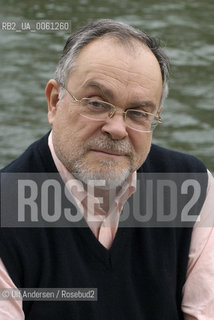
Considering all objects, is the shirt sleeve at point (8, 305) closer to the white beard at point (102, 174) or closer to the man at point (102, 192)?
the man at point (102, 192)

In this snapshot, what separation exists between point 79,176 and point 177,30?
4.58 meters

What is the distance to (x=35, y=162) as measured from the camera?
2.11m

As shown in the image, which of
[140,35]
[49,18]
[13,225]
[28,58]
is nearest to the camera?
[13,225]

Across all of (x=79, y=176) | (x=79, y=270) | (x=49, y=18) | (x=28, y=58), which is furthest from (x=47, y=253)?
(x=49, y=18)

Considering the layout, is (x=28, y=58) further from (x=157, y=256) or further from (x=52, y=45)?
(x=157, y=256)

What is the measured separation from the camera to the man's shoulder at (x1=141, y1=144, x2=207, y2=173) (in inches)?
90.2

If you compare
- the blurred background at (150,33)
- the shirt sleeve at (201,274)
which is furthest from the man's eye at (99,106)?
the blurred background at (150,33)

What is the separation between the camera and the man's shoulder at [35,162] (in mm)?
2092

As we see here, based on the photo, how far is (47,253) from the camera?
6.55 ft

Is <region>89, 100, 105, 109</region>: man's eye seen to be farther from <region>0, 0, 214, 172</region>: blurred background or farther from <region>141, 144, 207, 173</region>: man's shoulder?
<region>0, 0, 214, 172</region>: blurred background

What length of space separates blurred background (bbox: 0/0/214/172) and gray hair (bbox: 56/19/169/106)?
2460 mm

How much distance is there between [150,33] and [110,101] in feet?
13.9

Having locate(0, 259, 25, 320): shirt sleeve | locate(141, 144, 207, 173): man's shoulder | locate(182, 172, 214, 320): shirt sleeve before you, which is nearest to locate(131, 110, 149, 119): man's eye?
locate(141, 144, 207, 173): man's shoulder

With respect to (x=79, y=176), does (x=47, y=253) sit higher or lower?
lower
